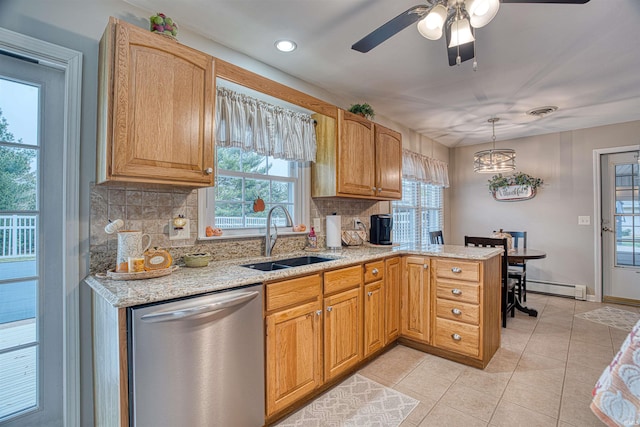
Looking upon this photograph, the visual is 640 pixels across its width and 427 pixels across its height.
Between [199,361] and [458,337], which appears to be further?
[458,337]

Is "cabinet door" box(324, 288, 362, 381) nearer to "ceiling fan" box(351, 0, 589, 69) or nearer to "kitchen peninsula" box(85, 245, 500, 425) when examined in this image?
"kitchen peninsula" box(85, 245, 500, 425)

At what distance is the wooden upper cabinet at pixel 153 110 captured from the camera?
1513 millimetres

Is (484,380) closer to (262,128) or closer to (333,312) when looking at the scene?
(333,312)

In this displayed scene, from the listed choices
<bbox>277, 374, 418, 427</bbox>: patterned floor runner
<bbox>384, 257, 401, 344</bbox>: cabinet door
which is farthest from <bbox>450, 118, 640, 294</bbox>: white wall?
<bbox>277, 374, 418, 427</bbox>: patterned floor runner

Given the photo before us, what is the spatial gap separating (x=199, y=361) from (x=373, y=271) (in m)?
1.48

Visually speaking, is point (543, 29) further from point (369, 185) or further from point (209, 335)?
point (209, 335)

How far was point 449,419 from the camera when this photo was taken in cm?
185

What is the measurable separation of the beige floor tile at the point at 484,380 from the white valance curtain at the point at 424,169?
2.55 metres

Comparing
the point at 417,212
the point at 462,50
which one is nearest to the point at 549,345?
the point at 417,212

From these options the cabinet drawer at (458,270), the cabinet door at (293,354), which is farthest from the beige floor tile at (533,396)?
the cabinet door at (293,354)

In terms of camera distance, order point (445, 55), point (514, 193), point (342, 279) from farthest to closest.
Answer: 1. point (514, 193)
2. point (445, 55)
3. point (342, 279)

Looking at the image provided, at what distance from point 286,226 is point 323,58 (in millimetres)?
1451

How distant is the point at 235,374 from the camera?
1.54 meters

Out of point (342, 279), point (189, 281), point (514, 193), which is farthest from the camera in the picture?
point (514, 193)
